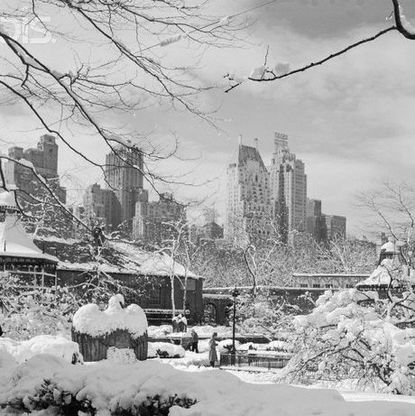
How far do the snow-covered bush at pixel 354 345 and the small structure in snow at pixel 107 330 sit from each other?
8.35m

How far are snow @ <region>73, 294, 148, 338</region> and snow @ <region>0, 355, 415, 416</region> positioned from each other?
589 inches

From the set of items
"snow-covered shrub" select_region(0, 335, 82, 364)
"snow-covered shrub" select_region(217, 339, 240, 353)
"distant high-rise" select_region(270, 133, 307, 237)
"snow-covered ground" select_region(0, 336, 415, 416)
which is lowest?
"snow-covered shrub" select_region(217, 339, 240, 353)

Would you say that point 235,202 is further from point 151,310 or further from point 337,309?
point 337,309

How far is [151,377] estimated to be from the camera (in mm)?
6387

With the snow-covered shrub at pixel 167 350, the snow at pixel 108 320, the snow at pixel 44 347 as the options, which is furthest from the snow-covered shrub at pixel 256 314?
the snow at pixel 44 347

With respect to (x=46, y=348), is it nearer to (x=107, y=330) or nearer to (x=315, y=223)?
(x=107, y=330)

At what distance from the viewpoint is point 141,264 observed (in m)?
51.8

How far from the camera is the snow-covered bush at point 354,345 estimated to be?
40.9ft

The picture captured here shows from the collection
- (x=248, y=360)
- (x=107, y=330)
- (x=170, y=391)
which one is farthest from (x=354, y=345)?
(x=248, y=360)

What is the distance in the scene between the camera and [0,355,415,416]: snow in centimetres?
550

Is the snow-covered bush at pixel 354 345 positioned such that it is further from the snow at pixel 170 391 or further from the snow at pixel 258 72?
the snow at pixel 258 72

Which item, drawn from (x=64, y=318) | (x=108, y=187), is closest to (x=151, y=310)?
(x=64, y=318)

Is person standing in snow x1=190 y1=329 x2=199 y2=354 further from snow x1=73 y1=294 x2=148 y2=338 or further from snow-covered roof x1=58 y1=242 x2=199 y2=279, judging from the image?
snow-covered roof x1=58 y1=242 x2=199 y2=279

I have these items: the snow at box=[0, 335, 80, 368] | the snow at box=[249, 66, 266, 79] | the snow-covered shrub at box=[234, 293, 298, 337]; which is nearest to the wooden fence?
the snow at box=[0, 335, 80, 368]
